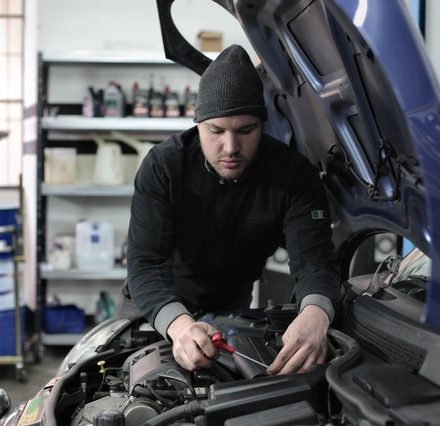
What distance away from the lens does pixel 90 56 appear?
4520 mm

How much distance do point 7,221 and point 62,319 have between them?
995 mm

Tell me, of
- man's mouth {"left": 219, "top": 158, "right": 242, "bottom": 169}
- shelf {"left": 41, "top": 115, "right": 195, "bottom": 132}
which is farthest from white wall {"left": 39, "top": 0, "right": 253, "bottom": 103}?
man's mouth {"left": 219, "top": 158, "right": 242, "bottom": 169}

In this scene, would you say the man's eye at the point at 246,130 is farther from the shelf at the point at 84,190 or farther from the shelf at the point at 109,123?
the shelf at the point at 84,190

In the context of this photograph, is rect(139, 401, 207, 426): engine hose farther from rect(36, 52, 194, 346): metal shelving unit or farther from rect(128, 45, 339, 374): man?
rect(36, 52, 194, 346): metal shelving unit

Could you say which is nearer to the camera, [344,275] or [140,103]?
[344,275]

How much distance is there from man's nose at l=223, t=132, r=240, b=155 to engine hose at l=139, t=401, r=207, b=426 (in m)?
0.61

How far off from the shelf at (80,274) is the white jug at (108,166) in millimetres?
604

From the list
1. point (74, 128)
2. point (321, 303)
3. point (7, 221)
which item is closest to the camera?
point (321, 303)

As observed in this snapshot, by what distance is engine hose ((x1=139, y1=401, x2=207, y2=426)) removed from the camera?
1.13m

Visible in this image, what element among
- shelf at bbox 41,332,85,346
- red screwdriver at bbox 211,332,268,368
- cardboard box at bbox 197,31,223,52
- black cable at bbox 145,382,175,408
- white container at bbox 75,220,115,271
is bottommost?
shelf at bbox 41,332,85,346

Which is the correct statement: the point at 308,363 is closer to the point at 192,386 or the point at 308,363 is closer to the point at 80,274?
the point at 192,386

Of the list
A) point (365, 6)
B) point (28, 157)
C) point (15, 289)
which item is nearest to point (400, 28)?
point (365, 6)

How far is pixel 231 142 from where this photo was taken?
154 centimetres

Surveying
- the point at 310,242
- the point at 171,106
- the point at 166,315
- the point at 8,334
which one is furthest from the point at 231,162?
the point at 171,106
